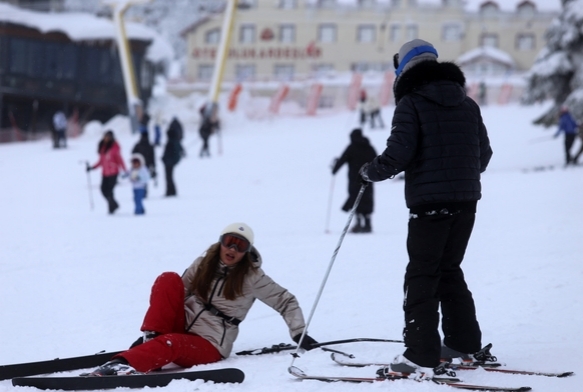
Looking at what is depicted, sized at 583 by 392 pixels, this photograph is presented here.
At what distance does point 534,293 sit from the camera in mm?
5609

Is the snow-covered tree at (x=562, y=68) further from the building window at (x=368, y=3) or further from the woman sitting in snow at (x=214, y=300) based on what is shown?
the building window at (x=368, y=3)

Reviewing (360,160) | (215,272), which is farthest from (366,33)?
(215,272)

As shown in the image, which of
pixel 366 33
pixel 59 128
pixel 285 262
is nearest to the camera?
pixel 285 262

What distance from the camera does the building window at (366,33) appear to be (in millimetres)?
42469

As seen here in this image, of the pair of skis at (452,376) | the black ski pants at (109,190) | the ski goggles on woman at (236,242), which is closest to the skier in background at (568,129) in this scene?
the black ski pants at (109,190)

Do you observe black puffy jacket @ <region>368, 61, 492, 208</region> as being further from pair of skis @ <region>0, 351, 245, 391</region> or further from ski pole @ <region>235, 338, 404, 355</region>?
pair of skis @ <region>0, 351, 245, 391</region>

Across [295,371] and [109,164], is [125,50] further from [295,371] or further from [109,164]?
[295,371]

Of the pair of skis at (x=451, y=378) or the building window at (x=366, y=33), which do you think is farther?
the building window at (x=366, y=33)

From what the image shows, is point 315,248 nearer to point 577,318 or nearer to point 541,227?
point 541,227

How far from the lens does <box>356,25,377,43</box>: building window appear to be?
42469 millimetres

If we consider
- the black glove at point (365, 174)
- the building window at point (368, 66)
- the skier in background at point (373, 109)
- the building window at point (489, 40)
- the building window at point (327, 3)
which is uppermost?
the building window at point (327, 3)

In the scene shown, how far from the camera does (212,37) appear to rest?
43688 millimetres

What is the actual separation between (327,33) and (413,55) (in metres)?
40.5

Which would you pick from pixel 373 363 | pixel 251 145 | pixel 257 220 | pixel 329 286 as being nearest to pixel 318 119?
pixel 251 145
